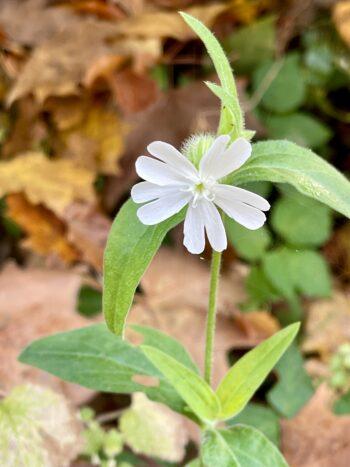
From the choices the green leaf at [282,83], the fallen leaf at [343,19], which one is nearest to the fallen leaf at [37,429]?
the green leaf at [282,83]

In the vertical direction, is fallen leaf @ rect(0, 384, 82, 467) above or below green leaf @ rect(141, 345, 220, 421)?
below

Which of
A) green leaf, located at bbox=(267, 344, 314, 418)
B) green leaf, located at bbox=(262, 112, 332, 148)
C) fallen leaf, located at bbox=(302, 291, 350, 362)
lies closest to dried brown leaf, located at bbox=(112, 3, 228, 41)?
green leaf, located at bbox=(262, 112, 332, 148)

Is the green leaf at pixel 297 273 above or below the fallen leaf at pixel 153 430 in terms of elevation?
above

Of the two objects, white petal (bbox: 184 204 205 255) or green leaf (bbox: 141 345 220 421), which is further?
green leaf (bbox: 141 345 220 421)

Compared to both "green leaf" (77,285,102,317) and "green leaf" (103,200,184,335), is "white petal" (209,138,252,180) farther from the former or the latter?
"green leaf" (77,285,102,317)

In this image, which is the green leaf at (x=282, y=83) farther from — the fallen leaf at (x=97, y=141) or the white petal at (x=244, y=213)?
the white petal at (x=244, y=213)

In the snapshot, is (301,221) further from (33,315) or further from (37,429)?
(37,429)

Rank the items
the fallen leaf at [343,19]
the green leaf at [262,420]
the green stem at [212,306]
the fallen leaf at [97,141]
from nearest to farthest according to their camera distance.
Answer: the green stem at [212,306] < the green leaf at [262,420] < the fallen leaf at [97,141] < the fallen leaf at [343,19]
